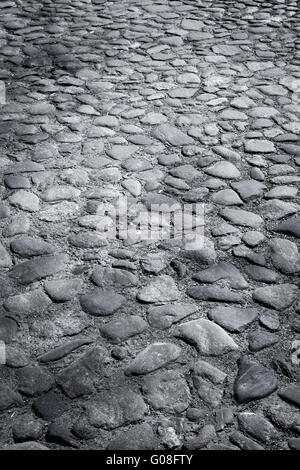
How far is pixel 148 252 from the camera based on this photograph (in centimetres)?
257

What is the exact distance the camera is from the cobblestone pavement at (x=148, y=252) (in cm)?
183

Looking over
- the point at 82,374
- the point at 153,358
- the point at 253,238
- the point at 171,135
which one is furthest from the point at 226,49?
the point at 82,374

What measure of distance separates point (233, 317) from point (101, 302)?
1.86ft

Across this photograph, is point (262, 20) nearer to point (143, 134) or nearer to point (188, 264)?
point (143, 134)

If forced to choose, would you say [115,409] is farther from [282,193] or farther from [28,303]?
Result: [282,193]

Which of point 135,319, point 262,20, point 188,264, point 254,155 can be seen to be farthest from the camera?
point 262,20

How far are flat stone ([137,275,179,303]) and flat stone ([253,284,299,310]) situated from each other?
37 cm

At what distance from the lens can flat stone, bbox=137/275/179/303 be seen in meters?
2.30

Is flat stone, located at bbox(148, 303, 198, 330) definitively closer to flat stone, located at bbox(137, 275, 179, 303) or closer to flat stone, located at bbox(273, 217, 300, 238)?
flat stone, located at bbox(137, 275, 179, 303)

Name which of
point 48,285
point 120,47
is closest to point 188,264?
point 48,285

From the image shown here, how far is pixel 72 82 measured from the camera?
14.1 feet

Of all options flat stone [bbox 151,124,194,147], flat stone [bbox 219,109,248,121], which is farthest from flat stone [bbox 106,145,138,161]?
flat stone [bbox 219,109,248,121]

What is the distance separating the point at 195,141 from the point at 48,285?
163 cm
